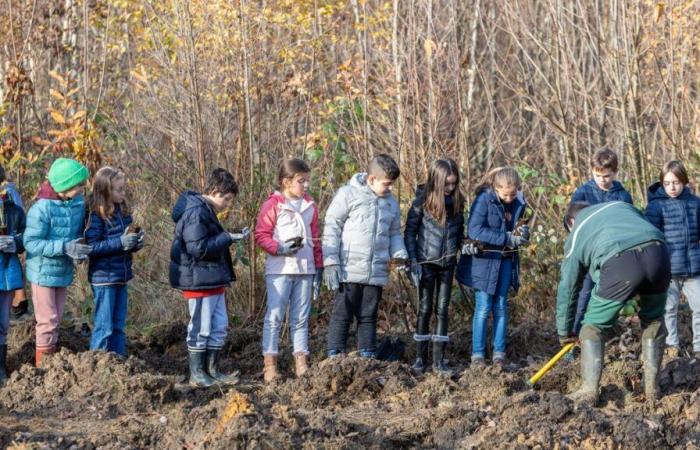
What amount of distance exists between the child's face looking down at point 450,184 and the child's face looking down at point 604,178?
3.73 ft

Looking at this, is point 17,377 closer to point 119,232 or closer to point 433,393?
point 119,232

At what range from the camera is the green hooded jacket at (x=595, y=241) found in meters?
6.48

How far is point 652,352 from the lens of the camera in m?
6.83

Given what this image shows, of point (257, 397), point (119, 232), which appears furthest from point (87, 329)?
point (257, 397)

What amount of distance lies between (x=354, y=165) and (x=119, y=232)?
2958mm

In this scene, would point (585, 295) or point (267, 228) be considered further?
point (585, 295)

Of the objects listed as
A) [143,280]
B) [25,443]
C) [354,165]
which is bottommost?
[25,443]

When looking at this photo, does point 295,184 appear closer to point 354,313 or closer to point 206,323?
point 354,313

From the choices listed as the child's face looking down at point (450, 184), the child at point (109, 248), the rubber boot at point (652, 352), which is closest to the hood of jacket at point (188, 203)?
the child at point (109, 248)

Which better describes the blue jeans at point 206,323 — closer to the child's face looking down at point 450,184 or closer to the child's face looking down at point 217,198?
the child's face looking down at point 217,198

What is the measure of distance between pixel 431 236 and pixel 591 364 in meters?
1.68

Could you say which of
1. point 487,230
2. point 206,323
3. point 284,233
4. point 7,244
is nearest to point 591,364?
point 487,230

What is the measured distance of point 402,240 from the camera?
306 inches

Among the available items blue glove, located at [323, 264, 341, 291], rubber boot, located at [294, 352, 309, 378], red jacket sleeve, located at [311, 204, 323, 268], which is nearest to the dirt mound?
rubber boot, located at [294, 352, 309, 378]
